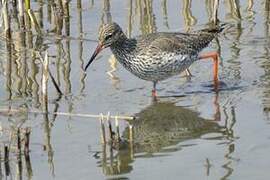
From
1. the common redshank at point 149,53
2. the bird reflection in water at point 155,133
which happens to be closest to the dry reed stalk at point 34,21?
the common redshank at point 149,53

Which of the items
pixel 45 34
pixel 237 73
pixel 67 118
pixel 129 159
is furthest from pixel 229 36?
pixel 129 159

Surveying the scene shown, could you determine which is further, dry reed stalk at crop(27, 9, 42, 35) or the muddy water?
dry reed stalk at crop(27, 9, 42, 35)

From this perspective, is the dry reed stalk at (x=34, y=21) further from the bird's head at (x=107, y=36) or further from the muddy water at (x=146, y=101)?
the bird's head at (x=107, y=36)

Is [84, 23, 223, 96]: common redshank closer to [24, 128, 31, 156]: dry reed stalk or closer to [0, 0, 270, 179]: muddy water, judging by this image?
[0, 0, 270, 179]: muddy water

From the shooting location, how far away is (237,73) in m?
9.89

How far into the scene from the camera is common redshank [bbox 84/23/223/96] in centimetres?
920

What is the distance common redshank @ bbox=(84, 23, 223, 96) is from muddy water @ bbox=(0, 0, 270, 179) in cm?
31

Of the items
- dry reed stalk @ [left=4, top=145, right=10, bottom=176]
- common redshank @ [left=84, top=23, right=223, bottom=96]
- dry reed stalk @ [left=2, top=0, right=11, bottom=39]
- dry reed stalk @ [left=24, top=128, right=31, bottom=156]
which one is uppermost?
dry reed stalk @ [left=2, top=0, right=11, bottom=39]

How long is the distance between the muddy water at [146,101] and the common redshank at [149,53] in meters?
0.31

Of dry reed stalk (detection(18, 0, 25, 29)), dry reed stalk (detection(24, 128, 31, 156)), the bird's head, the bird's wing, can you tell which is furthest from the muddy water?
the bird's head

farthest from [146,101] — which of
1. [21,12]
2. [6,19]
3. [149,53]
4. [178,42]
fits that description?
[21,12]

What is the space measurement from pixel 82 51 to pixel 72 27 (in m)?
1.06

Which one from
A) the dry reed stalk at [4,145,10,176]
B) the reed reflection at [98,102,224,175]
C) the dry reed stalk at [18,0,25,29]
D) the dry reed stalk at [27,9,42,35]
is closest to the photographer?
the dry reed stalk at [4,145,10,176]

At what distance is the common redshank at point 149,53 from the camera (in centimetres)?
920
